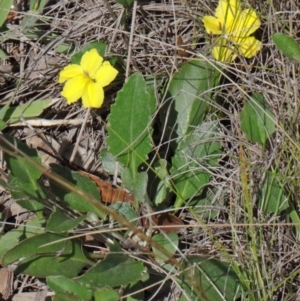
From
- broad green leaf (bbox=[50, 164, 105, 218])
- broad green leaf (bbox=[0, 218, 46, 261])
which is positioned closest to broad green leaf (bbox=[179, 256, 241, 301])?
broad green leaf (bbox=[50, 164, 105, 218])

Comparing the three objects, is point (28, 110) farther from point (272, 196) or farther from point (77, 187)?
point (272, 196)

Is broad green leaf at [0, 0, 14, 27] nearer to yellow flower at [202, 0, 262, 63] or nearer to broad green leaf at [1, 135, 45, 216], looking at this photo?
broad green leaf at [1, 135, 45, 216]

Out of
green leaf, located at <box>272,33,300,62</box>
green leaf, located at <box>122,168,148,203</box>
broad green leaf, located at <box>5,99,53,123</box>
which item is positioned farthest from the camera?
broad green leaf, located at <box>5,99,53,123</box>

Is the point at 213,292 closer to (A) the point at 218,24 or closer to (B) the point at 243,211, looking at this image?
(B) the point at 243,211

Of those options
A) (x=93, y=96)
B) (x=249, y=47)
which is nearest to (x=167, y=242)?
(x=93, y=96)

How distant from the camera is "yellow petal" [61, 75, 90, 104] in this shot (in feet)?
5.04

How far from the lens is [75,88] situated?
5.05 ft

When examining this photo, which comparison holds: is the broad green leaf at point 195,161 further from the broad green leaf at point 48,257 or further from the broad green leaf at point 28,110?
the broad green leaf at point 28,110

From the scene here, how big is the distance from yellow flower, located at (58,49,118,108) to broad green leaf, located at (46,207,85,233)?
32 centimetres

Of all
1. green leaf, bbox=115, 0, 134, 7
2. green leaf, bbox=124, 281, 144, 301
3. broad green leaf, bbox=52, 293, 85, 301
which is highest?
green leaf, bbox=115, 0, 134, 7

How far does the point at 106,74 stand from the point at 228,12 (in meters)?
0.35

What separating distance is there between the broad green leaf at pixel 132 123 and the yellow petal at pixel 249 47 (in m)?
0.25

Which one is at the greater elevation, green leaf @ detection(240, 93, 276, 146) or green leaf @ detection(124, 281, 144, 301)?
green leaf @ detection(240, 93, 276, 146)

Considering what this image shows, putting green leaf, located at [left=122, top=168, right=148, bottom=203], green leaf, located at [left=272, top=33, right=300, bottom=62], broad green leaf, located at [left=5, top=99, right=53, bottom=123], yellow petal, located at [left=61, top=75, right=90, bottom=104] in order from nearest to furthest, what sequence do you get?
green leaf, located at [left=272, top=33, right=300, bottom=62] < green leaf, located at [left=122, top=168, right=148, bottom=203] < yellow petal, located at [left=61, top=75, right=90, bottom=104] < broad green leaf, located at [left=5, top=99, right=53, bottom=123]
